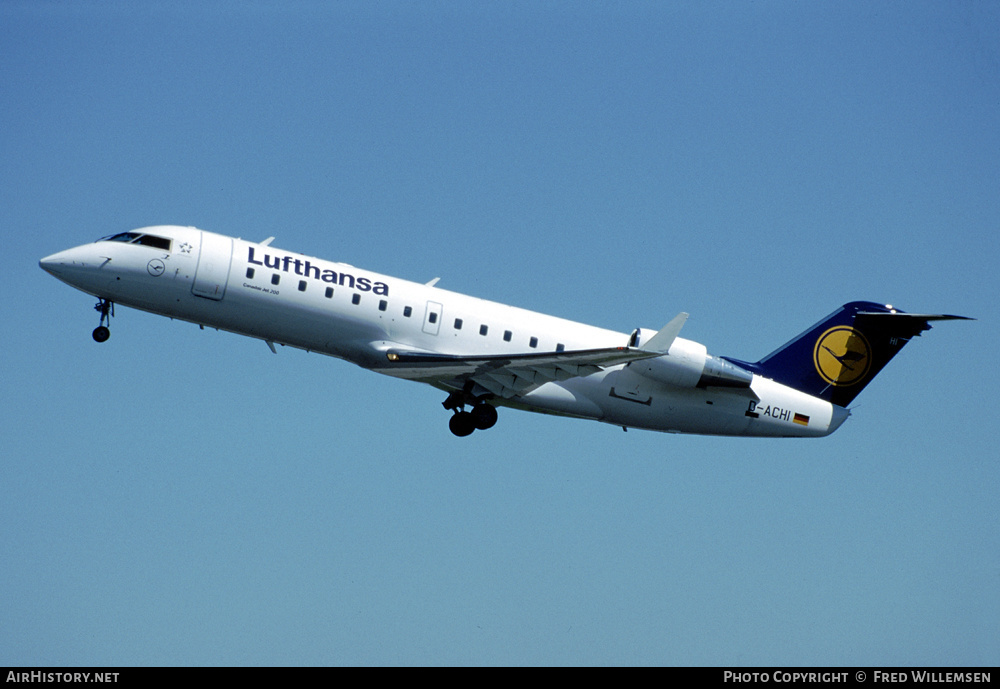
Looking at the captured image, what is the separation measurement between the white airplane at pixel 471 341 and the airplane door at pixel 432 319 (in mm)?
→ 26

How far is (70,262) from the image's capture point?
23656 millimetres

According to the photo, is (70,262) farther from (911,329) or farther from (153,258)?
(911,329)

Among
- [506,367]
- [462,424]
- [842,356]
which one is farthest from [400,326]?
[842,356]

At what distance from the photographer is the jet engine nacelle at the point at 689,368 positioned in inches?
1019

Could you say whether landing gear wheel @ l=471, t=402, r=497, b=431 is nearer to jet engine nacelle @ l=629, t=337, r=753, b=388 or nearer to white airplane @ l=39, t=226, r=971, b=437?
white airplane @ l=39, t=226, r=971, b=437

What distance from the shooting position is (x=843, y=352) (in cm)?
2873

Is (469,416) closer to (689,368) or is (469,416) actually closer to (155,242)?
(689,368)

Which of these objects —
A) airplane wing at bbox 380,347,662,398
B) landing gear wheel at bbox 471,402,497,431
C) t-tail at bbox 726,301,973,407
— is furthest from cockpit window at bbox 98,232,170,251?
t-tail at bbox 726,301,973,407

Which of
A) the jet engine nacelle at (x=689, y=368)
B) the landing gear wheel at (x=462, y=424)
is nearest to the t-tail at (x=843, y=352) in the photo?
the jet engine nacelle at (x=689, y=368)

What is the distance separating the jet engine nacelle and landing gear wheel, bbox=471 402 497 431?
3476 millimetres

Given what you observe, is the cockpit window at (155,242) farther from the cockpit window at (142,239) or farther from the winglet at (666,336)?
the winglet at (666,336)

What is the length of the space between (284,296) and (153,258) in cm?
286

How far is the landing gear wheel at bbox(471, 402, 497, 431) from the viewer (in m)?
25.9
